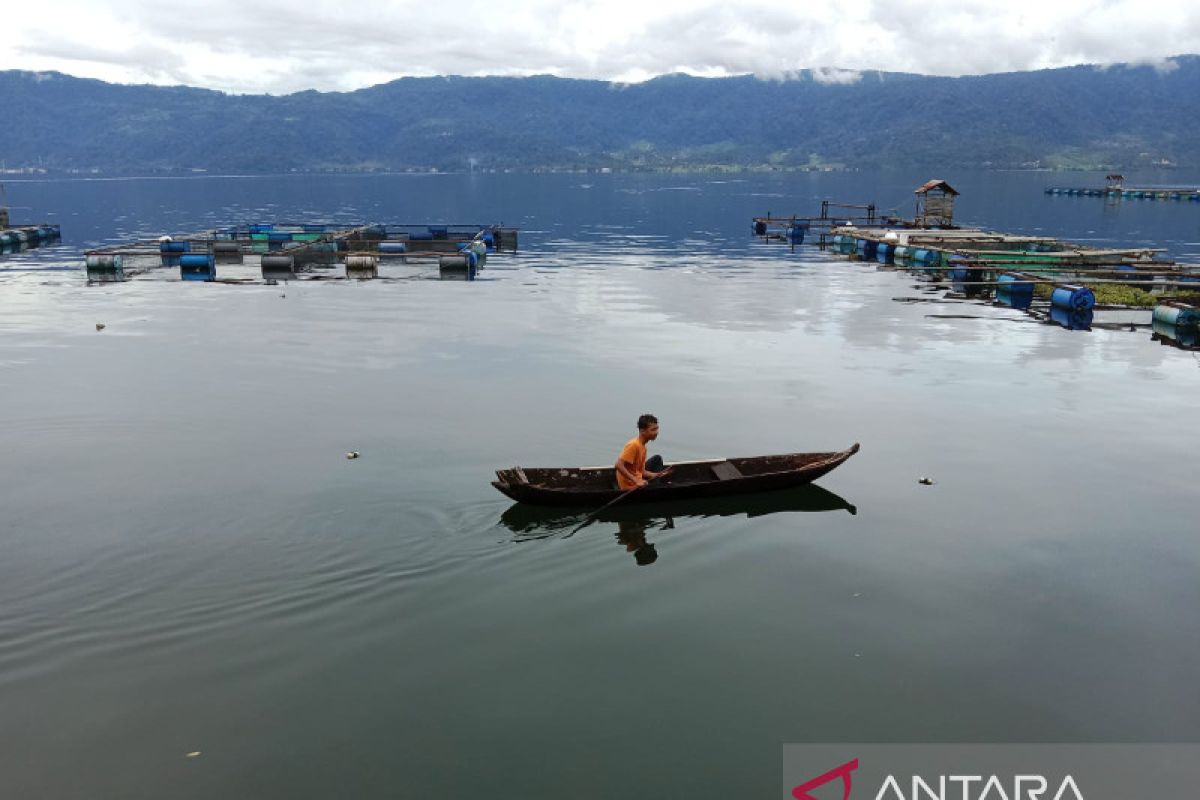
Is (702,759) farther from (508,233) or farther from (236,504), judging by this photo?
(508,233)

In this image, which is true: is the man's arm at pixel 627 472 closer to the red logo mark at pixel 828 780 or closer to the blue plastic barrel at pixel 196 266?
the red logo mark at pixel 828 780

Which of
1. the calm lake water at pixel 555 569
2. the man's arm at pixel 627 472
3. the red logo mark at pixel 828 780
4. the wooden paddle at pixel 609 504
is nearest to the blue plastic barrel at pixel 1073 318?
the calm lake water at pixel 555 569

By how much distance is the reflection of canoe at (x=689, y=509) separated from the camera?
20250 mm

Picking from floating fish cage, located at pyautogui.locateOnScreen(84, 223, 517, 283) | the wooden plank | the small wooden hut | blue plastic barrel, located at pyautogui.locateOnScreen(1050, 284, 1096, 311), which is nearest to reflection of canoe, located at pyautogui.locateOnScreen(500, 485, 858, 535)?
the wooden plank

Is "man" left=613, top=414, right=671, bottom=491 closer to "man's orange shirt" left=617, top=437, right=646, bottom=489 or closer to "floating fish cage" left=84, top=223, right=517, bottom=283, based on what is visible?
"man's orange shirt" left=617, top=437, right=646, bottom=489

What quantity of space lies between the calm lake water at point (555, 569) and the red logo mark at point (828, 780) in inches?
19.1

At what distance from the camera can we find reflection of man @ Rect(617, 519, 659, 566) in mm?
18797

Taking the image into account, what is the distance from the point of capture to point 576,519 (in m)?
20.5

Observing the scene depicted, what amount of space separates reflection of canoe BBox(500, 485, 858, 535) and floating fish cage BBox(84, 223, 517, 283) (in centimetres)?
4771

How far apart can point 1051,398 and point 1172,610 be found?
1625 centimetres

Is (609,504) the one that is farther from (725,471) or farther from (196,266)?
(196,266)

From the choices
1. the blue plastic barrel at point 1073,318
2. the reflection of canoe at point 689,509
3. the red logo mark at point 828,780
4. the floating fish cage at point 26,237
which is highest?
the floating fish cage at point 26,237

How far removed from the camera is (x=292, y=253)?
6762 cm

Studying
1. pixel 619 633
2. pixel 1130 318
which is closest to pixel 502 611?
pixel 619 633
